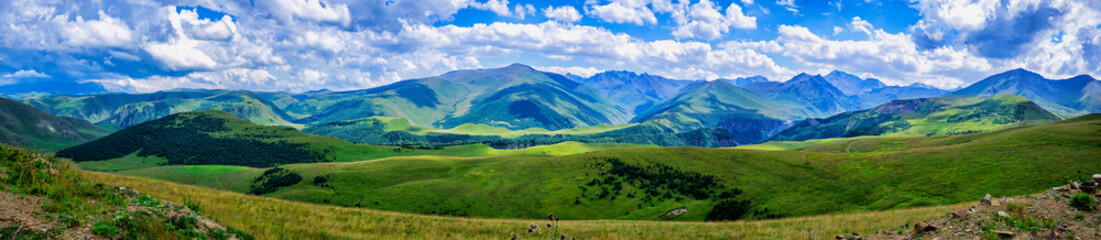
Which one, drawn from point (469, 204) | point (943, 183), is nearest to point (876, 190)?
point (943, 183)

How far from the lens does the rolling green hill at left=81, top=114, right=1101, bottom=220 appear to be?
68.4 meters

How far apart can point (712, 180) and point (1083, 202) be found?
8489 centimetres

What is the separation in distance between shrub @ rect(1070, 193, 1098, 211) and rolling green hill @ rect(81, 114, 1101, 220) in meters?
50.8

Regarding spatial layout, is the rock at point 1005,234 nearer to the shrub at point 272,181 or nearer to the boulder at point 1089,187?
the boulder at point 1089,187

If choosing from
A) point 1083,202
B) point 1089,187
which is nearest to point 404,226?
point 1083,202

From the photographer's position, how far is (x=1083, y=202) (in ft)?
53.4

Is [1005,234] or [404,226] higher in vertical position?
[1005,234]

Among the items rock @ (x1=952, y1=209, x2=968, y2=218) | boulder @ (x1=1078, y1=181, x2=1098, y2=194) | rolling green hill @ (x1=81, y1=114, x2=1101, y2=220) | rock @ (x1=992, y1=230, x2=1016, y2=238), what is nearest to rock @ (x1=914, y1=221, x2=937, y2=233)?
rock @ (x1=992, y1=230, x2=1016, y2=238)

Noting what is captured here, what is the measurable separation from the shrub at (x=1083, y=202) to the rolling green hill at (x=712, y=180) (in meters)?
50.8

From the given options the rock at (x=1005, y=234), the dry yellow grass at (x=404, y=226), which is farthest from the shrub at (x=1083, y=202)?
the dry yellow grass at (x=404, y=226)

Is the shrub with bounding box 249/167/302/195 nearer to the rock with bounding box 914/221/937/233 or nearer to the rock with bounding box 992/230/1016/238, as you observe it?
the rock with bounding box 914/221/937/233

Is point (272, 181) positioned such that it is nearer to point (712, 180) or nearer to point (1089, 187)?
point (712, 180)

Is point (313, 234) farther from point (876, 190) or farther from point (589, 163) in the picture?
point (589, 163)

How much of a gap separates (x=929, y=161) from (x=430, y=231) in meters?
101
